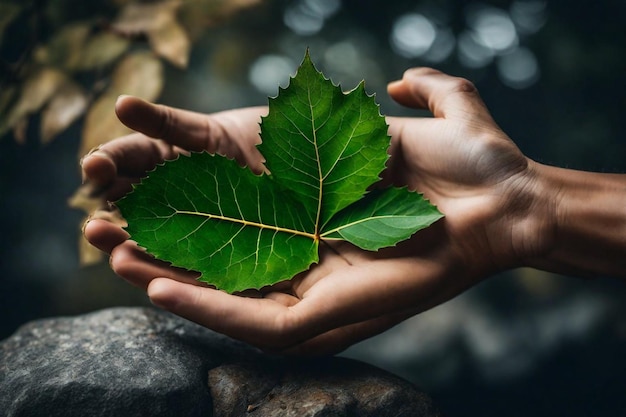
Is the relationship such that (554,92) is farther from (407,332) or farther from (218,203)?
(218,203)

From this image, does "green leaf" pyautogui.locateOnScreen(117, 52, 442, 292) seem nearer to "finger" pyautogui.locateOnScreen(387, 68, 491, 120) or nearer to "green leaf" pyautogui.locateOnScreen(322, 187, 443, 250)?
"green leaf" pyautogui.locateOnScreen(322, 187, 443, 250)

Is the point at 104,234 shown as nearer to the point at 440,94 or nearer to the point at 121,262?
the point at 121,262

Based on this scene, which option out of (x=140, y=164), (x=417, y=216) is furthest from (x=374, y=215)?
(x=140, y=164)

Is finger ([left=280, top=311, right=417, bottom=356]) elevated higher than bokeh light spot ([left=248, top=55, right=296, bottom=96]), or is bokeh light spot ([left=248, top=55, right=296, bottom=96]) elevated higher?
bokeh light spot ([left=248, top=55, right=296, bottom=96])

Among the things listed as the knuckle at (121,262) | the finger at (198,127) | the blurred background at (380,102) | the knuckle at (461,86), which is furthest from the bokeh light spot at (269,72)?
the knuckle at (121,262)

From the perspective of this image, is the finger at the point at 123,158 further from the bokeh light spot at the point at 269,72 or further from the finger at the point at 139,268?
the bokeh light spot at the point at 269,72

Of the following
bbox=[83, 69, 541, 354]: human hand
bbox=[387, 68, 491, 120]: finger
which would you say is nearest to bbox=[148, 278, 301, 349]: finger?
bbox=[83, 69, 541, 354]: human hand
